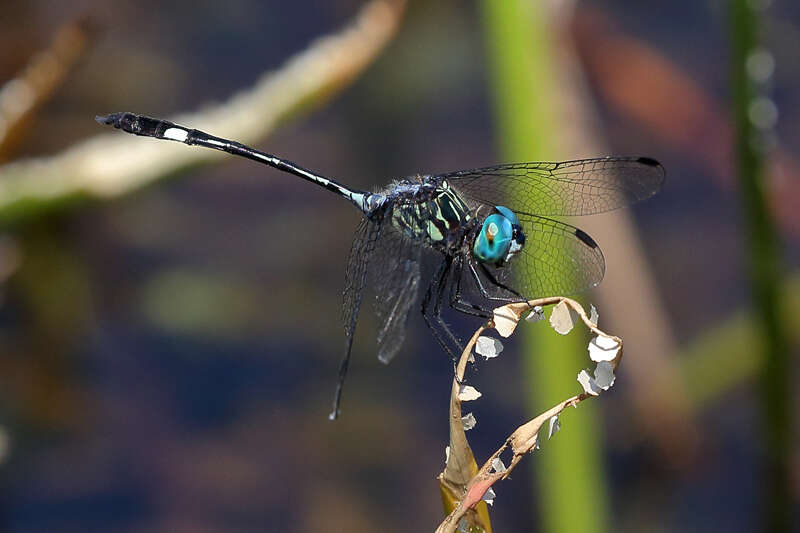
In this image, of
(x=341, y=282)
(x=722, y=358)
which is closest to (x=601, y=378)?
(x=722, y=358)

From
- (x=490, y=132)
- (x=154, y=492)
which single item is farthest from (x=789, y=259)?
(x=154, y=492)

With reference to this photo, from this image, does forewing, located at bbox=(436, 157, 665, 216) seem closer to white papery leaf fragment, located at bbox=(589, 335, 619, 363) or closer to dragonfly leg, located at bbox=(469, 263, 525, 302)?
dragonfly leg, located at bbox=(469, 263, 525, 302)

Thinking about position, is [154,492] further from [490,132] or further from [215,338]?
[490,132]

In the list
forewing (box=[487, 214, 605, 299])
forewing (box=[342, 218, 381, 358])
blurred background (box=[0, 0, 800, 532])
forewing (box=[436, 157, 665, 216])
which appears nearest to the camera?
forewing (box=[342, 218, 381, 358])

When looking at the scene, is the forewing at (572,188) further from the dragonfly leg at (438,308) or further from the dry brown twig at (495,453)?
the dry brown twig at (495,453)

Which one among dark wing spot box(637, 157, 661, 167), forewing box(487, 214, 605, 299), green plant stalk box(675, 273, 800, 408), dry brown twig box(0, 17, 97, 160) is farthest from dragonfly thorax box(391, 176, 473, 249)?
green plant stalk box(675, 273, 800, 408)

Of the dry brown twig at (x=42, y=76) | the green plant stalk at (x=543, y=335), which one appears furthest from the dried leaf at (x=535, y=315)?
the dry brown twig at (x=42, y=76)
